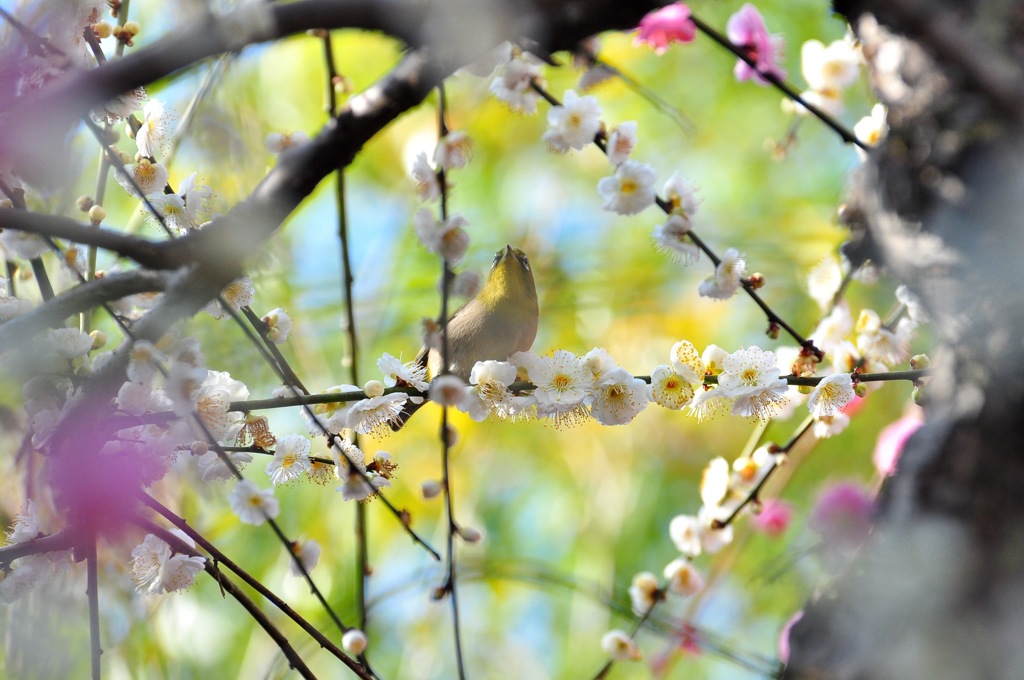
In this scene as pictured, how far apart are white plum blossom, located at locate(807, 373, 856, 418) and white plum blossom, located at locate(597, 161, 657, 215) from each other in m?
0.25

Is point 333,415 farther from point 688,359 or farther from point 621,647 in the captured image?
point 621,647

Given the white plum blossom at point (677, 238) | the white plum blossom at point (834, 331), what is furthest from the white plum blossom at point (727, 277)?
the white plum blossom at point (834, 331)

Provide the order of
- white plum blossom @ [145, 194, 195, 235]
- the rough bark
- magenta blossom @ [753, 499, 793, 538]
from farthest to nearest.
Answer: magenta blossom @ [753, 499, 793, 538] < white plum blossom @ [145, 194, 195, 235] < the rough bark

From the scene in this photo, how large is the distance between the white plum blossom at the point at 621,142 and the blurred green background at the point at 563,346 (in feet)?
2.60

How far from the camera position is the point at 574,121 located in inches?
36.7

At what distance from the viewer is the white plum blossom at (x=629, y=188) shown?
916 millimetres

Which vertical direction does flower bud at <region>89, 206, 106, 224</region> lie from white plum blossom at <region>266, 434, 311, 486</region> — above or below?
above

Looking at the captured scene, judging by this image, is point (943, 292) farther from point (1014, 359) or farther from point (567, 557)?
point (567, 557)

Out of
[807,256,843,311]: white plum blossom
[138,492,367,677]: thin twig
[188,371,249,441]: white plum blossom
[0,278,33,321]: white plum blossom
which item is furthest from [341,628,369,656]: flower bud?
[807,256,843,311]: white plum blossom

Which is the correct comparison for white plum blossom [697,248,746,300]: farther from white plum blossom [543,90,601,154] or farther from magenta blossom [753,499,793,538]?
magenta blossom [753,499,793,538]

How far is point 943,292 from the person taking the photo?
584 mm

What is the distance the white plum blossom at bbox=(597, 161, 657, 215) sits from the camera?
916 millimetres

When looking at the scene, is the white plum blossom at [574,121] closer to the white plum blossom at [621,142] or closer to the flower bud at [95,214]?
the white plum blossom at [621,142]

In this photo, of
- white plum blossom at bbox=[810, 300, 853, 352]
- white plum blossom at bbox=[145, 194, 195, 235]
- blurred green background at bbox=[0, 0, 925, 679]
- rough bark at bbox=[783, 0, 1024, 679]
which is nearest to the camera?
rough bark at bbox=[783, 0, 1024, 679]
